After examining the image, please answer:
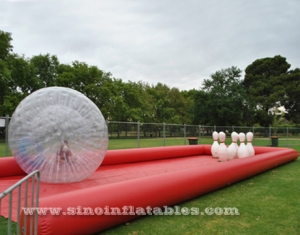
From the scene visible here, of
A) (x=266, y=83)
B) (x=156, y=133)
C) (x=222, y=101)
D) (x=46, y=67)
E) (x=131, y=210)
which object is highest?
(x=46, y=67)

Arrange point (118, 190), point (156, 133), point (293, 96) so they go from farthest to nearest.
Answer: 1. point (293, 96)
2. point (156, 133)
3. point (118, 190)

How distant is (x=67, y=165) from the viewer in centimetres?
423

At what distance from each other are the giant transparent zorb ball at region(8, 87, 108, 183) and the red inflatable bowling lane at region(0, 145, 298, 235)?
0.42m

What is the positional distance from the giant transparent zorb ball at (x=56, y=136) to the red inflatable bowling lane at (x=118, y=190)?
0.42 metres

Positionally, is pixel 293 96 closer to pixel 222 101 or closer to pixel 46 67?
pixel 222 101

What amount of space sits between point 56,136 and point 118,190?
1.51 meters

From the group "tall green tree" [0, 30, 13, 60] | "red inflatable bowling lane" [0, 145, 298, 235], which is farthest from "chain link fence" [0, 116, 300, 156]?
"tall green tree" [0, 30, 13, 60]

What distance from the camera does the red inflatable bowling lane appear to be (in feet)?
8.73

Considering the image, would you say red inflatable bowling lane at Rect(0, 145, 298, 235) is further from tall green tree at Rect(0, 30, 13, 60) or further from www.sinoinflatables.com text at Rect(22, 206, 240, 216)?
tall green tree at Rect(0, 30, 13, 60)

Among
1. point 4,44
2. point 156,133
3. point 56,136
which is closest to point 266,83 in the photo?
point 156,133

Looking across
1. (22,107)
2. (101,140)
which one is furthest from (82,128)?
(22,107)

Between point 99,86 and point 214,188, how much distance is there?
25.6 meters

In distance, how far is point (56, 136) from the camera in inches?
161

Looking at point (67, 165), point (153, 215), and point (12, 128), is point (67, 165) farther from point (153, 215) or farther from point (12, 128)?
point (153, 215)
